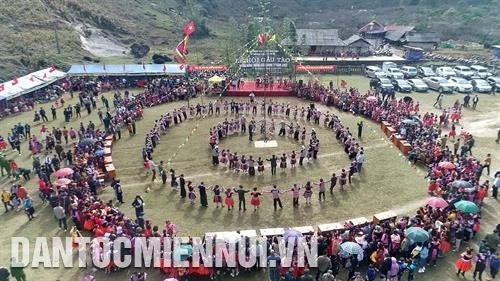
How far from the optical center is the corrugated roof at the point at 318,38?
56.7m

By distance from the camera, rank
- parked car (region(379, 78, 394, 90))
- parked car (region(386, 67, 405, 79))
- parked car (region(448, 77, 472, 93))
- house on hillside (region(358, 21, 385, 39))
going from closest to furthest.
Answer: parked car (region(448, 77, 472, 93))
parked car (region(379, 78, 394, 90))
parked car (region(386, 67, 405, 79))
house on hillside (region(358, 21, 385, 39))

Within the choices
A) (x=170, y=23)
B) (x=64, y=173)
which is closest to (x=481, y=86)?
(x=64, y=173)

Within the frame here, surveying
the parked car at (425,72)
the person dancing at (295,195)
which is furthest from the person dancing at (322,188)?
the parked car at (425,72)

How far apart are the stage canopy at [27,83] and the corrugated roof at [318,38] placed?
3003 cm

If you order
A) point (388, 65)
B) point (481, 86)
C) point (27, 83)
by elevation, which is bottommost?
point (481, 86)

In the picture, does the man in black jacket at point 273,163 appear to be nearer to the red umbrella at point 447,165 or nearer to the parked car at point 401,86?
the red umbrella at point 447,165

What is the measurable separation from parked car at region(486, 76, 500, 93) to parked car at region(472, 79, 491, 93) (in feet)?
1.66

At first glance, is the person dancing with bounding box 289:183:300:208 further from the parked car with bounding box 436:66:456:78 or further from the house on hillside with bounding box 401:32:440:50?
the house on hillside with bounding box 401:32:440:50

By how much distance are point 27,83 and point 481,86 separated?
1652 inches

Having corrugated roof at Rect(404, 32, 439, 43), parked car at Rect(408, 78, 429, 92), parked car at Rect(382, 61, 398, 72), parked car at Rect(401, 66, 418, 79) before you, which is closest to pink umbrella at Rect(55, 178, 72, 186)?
parked car at Rect(408, 78, 429, 92)

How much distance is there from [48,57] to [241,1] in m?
57.4

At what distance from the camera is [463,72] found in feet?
148

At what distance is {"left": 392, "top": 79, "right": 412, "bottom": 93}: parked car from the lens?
40625 mm

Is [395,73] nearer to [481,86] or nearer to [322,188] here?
[481,86]
